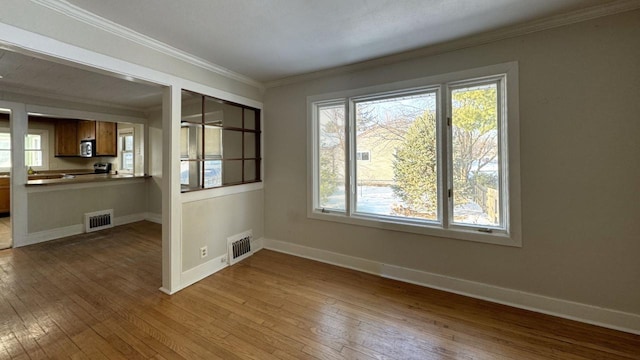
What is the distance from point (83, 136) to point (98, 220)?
2.92m

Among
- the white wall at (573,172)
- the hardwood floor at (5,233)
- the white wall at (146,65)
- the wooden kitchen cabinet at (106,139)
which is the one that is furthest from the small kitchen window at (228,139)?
the wooden kitchen cabinet at (106,139)

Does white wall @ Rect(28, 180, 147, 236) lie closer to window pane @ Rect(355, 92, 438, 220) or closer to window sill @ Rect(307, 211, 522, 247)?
window sill @ Rect(307, 211, 522, 247)

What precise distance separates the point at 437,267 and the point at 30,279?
458 centimetres

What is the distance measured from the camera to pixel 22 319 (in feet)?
7.04

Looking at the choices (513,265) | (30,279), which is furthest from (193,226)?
(513,265)

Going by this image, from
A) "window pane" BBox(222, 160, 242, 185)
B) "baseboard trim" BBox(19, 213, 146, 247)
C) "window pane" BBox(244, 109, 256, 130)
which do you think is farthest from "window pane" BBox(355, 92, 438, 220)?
"baseboard trim" BBox(19, 213, 146, 247)

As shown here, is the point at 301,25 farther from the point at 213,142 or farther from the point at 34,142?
the point at 34,142

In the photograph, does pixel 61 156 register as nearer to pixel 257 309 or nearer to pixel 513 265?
pixel 257 309

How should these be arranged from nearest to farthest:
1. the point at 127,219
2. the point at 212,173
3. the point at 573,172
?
the point at 573,172 < the point at 212,173 < the point at 127,219

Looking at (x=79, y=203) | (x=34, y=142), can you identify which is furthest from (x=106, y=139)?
(x=79, y=203)

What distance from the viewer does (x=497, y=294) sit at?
2416 mm

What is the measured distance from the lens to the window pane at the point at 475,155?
2477mm

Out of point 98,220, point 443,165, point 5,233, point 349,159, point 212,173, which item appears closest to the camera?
point 443,165

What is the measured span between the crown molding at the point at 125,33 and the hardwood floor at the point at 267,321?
246cm
